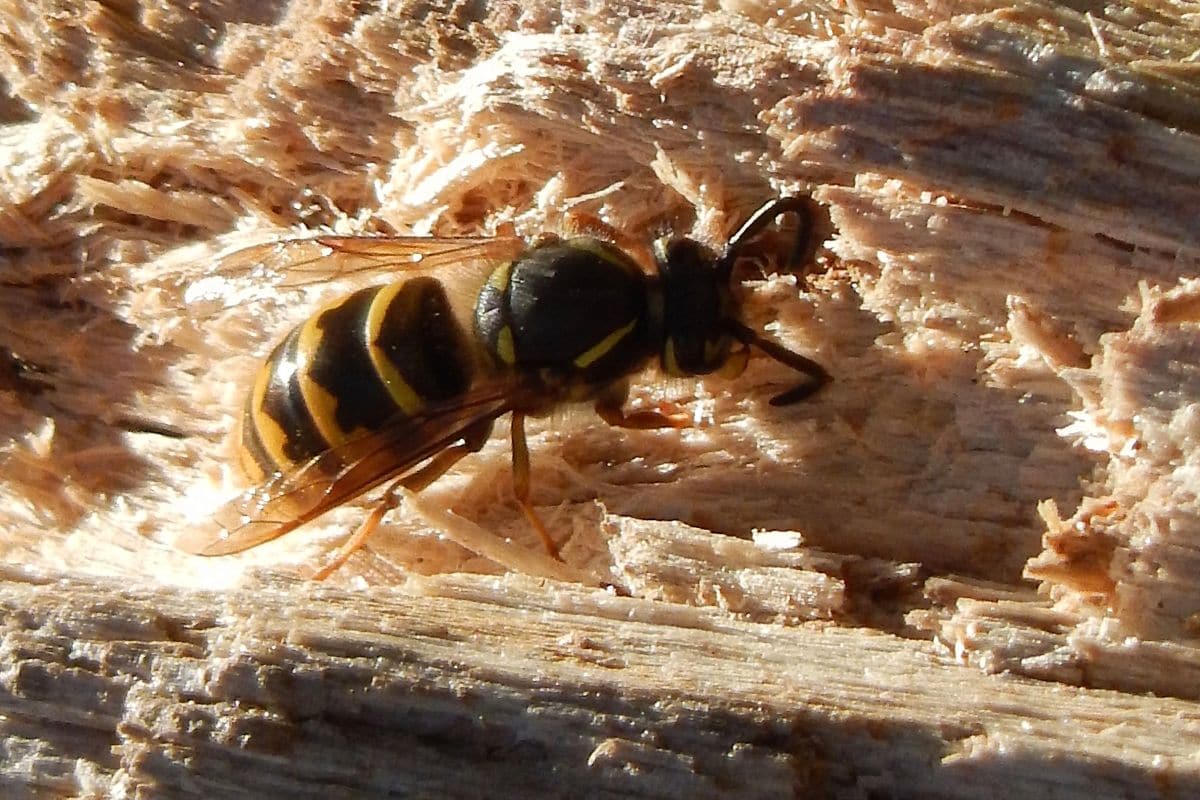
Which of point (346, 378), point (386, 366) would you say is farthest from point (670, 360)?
point (346, 378)

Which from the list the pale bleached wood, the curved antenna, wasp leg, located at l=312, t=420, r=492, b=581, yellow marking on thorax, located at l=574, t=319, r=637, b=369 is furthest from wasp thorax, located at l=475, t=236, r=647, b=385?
the pale bleached wood

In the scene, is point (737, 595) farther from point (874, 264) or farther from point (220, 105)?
point (220, 105)

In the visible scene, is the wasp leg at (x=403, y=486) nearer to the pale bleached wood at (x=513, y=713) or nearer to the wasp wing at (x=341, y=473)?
the wasp wing at (x=341, y=473)

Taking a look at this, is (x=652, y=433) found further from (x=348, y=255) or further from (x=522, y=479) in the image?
(x=348, y=255)

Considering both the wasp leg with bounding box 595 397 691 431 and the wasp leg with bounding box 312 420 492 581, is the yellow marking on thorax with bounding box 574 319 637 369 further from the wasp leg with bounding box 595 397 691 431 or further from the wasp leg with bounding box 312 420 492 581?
the wasp leg with bounding box 312 420 492 581

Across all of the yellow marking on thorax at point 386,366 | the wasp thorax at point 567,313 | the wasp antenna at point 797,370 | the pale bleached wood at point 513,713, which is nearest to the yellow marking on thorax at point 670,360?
the wasp thorax at point 567,313

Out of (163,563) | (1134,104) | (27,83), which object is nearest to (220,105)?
(27,83)
